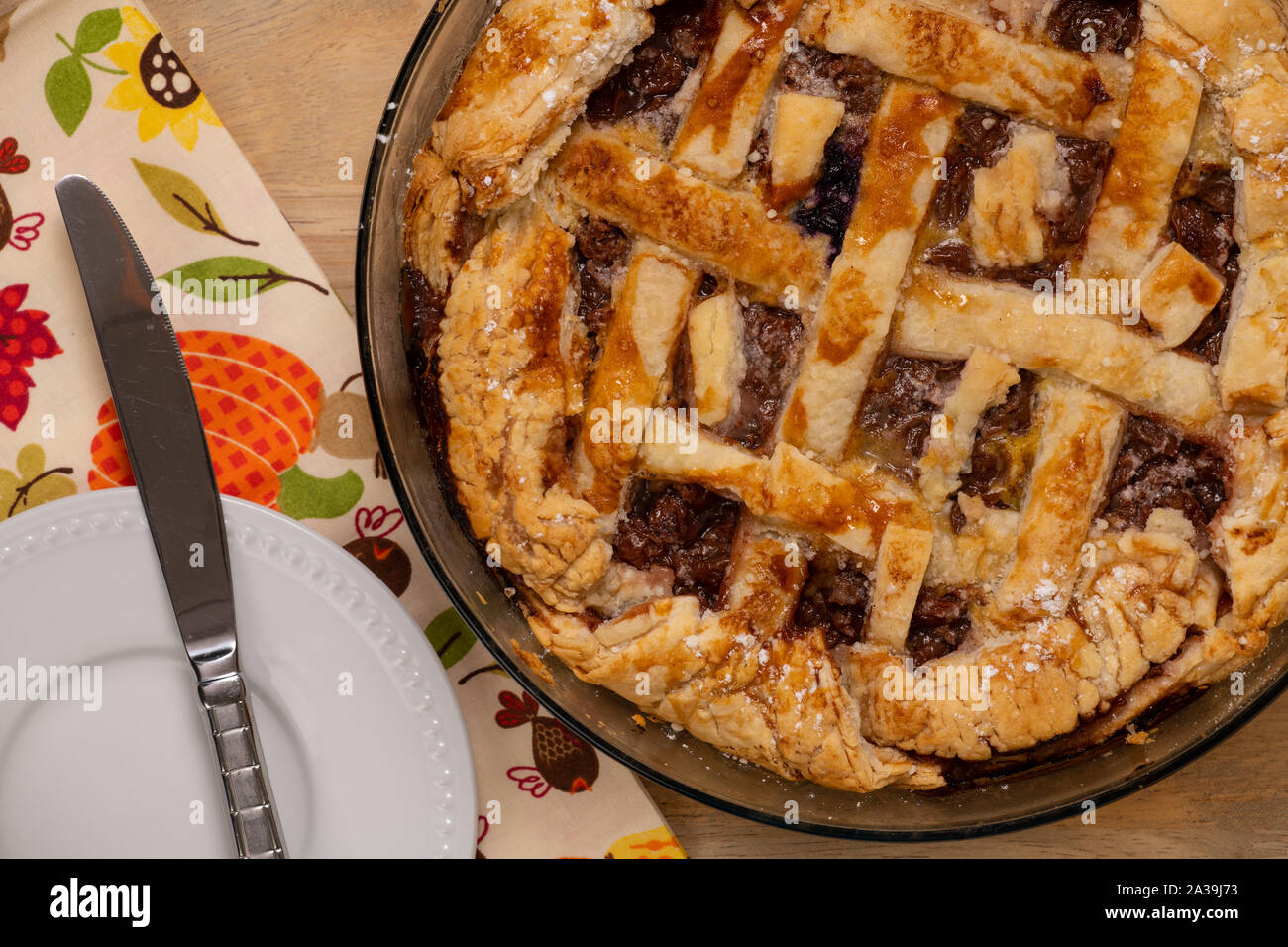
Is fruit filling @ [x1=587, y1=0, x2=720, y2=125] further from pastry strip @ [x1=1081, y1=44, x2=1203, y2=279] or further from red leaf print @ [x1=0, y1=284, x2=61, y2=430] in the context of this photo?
red leaf print @ [x1=0, y1=284, x2=61, y2=430]

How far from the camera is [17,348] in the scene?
131cm

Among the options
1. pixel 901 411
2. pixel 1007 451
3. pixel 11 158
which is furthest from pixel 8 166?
pixel 1007 451

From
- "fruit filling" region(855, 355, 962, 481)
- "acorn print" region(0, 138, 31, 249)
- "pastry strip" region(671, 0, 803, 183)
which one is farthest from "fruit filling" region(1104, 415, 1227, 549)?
"acorn print" region(0, 138, 31, 249)

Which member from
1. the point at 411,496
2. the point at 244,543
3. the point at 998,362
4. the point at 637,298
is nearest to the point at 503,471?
the point at 411,496

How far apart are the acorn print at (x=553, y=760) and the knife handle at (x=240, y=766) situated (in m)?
0.32

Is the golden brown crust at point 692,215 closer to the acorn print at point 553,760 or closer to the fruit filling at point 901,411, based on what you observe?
the fruit filling at point 901,411

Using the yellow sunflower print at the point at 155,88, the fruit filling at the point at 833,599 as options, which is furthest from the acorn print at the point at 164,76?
the fruit filling at the point at 833,599

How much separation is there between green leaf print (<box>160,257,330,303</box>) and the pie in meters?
0.29

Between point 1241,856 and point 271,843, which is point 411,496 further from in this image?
point 1241,856

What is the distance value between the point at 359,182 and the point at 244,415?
361 mm

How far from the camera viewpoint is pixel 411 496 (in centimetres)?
119

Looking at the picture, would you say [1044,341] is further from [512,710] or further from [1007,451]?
[512,710]

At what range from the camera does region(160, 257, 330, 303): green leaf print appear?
1.32 meters
